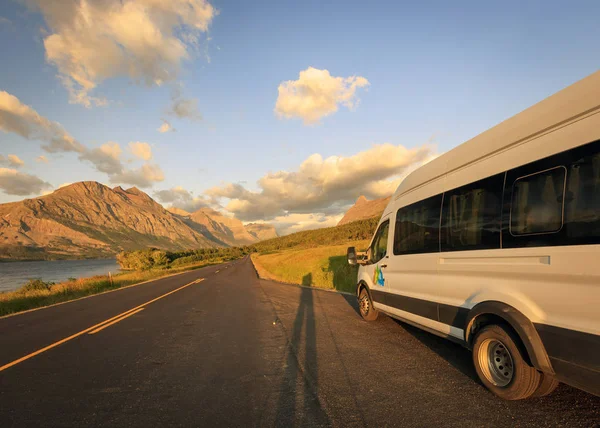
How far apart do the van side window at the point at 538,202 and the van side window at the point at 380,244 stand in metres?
3.36

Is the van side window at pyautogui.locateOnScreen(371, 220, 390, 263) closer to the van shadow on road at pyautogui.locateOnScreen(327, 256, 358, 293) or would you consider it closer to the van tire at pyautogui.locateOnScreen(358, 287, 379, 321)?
the van tire at pyautogui.locateOnScreen(358, 287, 379, 321)

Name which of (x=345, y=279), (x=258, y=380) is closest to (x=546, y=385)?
(x=258, y=380)

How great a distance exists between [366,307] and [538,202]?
16.8ft

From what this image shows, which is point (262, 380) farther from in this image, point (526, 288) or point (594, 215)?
point (594, 215)

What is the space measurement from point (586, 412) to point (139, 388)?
4.93 m

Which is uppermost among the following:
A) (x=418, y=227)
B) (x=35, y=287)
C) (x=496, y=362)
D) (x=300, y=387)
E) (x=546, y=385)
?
(x=418, y=227)

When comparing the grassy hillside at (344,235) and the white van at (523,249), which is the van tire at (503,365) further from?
the grassy hillside at (344,235)

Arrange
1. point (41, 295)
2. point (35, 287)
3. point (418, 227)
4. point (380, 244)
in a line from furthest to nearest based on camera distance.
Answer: point (35, 287), point (41, 295), point (380, 244), point (418, 227)

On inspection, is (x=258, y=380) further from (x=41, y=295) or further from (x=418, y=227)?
(x=41, y=295)

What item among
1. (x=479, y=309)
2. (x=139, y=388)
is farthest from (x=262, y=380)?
(x=479, y=309)

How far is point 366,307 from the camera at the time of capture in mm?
7719

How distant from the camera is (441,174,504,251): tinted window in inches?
147

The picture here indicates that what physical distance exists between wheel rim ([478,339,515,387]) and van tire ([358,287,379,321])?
3.63 meters

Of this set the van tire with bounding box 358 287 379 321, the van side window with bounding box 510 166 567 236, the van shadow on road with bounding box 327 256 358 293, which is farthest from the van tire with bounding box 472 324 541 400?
the van shadow on road with bounding box 327 256 358 293
